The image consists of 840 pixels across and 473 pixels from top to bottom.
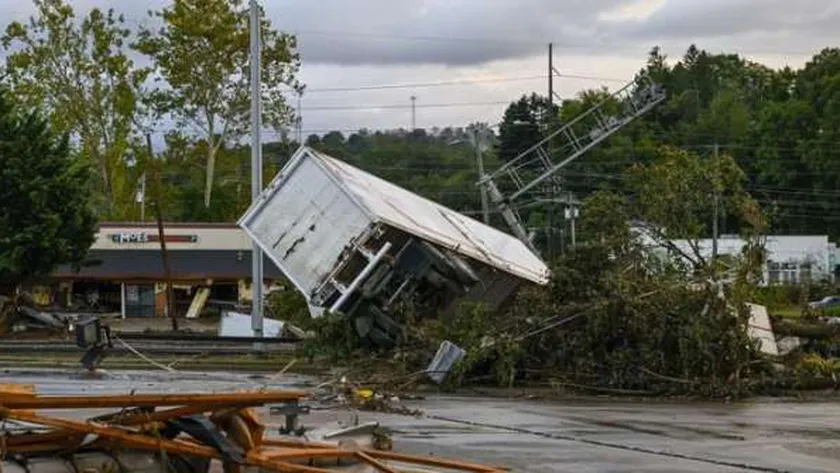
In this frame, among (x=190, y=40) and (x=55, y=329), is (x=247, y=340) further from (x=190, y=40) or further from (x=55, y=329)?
(x=190, y=40)

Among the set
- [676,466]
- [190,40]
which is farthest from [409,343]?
[190,40]

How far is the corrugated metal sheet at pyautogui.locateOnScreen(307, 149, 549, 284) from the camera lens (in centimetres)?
2342

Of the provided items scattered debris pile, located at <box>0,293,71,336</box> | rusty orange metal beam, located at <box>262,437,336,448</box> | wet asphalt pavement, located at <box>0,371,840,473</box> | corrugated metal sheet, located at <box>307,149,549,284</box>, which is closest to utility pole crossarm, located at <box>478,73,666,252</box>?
corrugated metal sheet, located at <box>307,149,549,284</box>

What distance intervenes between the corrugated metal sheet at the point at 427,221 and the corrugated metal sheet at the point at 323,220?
0.02m

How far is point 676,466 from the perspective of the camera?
11711 mm

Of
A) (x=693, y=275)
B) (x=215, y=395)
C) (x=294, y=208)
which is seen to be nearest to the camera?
(x=215, y=395)

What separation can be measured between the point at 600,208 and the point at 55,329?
15.8 m

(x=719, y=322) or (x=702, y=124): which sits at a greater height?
(x=702, y=124)

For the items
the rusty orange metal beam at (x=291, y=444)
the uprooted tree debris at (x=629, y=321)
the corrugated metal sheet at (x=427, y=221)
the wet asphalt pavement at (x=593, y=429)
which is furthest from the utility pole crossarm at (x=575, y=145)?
the rusty orange metal beam at (x=291, y=444)

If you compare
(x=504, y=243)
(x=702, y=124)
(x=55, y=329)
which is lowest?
(x=55, y=329)

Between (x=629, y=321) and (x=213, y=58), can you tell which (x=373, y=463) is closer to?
(x=629, y=321)

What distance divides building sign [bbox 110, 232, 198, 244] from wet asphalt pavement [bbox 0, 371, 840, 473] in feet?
119

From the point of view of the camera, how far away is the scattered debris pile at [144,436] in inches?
243

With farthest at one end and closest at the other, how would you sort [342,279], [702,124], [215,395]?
1. [702,124]
2. [342,279]
3. [215,395]
